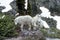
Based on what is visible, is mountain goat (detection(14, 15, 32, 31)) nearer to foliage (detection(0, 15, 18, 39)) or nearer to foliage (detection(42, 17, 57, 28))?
foliage (detection(0, 15, 18, 39))

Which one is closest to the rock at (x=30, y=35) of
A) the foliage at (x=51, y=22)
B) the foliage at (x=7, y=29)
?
the foliage at (x=7, y=29)

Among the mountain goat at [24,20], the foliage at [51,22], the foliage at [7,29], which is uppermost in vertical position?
the mountain goat at [24,20]

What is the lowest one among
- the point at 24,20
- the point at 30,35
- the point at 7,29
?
the point at 30,35

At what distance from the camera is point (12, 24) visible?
7.29 m

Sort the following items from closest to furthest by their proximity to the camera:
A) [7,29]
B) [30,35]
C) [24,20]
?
1. [30,35]
2. [7,29]
3. [24,20]

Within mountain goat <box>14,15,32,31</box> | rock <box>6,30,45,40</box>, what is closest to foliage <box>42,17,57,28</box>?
mountain goat <box>14,15,32,31</box>

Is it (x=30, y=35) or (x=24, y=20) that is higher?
(x=24, y=20)

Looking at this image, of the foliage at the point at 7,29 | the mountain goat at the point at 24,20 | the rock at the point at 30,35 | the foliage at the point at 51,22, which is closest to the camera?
the rock at the point at 30,35

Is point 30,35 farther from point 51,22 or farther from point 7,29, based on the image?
point 51,22

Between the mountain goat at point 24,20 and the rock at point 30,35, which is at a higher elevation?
the mountain goat at point 24,20

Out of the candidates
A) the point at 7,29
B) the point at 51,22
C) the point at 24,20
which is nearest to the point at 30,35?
the point at 24,20

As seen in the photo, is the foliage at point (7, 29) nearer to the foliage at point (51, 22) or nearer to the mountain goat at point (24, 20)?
the mountain goat at point (24, 20)

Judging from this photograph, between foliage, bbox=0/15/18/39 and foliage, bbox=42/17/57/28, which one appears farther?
foliage, bbox=42/17/57/28

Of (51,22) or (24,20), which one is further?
Result: (51,22)
